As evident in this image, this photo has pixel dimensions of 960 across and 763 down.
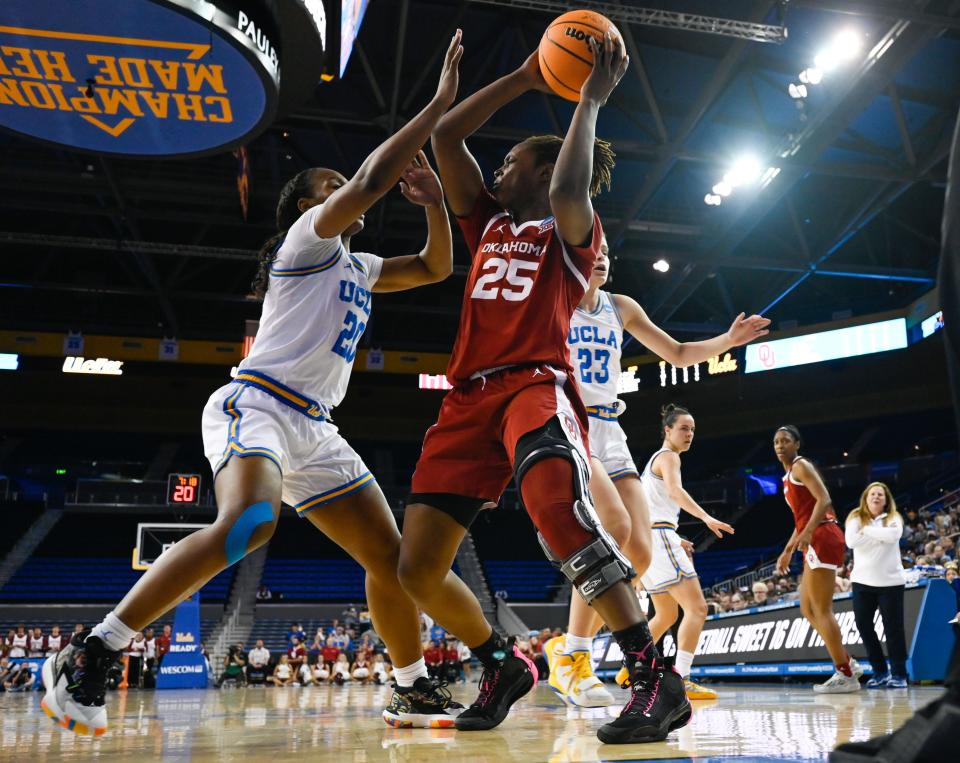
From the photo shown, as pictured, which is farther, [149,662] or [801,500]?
[149,662]

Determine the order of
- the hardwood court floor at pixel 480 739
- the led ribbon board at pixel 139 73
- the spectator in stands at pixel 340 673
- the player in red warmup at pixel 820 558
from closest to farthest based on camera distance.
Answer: the hardwood court floor at pixel 480 739 < the player in red warmup at pixel 820 558 < the led ribbon board at pixel 139 73 < the spectator in stands at pixel 340 673

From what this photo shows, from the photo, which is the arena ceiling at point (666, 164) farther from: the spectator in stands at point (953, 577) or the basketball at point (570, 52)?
the basketball at point (570, 52)

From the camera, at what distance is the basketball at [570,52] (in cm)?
351

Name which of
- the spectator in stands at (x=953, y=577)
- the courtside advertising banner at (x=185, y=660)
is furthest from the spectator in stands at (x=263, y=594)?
the spectator in stands at (x=953, y=577)

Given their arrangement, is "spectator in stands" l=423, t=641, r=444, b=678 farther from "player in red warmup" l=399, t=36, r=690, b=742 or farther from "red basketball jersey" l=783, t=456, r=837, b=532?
"player in red warmup" l=399, t=36, r=690, b=742

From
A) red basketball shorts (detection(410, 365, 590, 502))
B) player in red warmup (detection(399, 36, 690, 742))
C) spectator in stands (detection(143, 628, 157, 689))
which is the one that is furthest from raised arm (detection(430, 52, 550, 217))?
spectator in stands (detection(143, 628, 157, 689))

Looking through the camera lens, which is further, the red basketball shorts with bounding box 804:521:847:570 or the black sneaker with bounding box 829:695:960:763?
the red basketball shorts with bounding box 804:521:847:570

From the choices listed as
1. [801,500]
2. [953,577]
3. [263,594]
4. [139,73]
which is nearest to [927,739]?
[801,500]

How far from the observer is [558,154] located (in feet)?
11.0

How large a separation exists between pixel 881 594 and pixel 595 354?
11.6 feet

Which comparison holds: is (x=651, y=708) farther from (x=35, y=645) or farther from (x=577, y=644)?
(x=35, y=645)

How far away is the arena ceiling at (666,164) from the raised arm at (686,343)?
22.9 ft

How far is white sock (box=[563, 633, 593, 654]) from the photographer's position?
516 centimetres

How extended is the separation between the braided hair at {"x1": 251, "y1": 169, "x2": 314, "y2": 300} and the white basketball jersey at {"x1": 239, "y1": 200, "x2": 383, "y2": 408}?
0.26 feet
